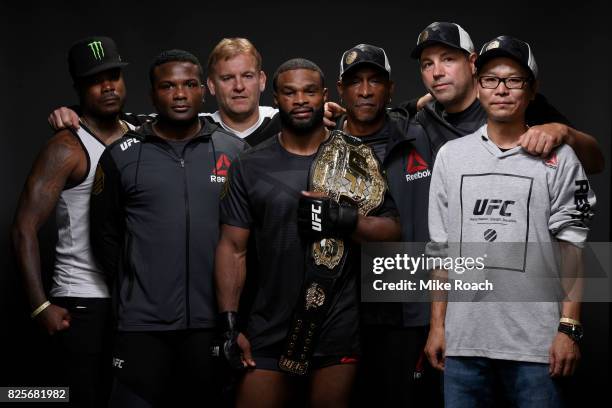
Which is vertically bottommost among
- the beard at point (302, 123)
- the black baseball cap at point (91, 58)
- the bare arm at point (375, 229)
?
the bare arm at point (375, 229)

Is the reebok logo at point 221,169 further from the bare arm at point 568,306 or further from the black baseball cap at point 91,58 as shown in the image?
the bare arm at point 568,306

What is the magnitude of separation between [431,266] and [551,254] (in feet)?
1.52

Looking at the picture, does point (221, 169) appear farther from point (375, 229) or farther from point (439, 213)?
point (439, 213)

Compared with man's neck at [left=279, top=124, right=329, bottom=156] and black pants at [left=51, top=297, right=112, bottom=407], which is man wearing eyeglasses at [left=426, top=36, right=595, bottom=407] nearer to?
man's neck at [left=279, top=124, right=329, bottom=156]

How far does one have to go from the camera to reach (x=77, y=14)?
4.83 metres

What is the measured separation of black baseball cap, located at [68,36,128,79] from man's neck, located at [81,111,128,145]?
18 centimetres

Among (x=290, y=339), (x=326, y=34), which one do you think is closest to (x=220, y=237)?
(x=290, y=339)

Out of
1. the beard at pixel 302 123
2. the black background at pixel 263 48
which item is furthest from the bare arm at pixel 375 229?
the black background at pixel 263 48

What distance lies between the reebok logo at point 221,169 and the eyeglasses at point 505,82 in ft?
3.58

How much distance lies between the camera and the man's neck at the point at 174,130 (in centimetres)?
361

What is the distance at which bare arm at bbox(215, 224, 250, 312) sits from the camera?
10.8ft

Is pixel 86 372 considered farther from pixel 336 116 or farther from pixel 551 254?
pixel 551 254

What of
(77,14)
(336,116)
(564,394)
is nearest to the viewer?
(564,394)

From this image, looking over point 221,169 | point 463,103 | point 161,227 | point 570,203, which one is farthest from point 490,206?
point 161,227
